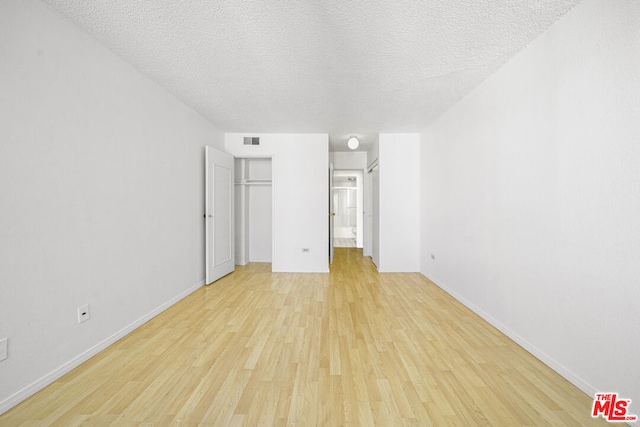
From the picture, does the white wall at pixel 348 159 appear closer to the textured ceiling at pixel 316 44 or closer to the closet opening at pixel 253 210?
the closet opening at pixel 253 210

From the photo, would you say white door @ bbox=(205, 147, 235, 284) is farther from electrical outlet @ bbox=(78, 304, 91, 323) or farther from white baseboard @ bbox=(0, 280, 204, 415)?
electrical outlet @ bbox=(78, 304, 91, 323)

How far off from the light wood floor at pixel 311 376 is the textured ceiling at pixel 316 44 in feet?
8.26

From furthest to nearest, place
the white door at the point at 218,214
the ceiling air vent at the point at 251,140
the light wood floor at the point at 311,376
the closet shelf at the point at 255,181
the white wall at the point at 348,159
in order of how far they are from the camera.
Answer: the white wall at the point at 348,159 → the closet shelf at the point at 255,181 → the ceiling air vent at the point at 251,140 → the white door at the point at 218,214 → the light wood floor at the point at 311,376

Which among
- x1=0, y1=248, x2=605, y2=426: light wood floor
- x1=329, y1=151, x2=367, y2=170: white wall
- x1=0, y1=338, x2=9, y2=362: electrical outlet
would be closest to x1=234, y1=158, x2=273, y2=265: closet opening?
x1=329, y1=151, x2=367, y2=170: white wall

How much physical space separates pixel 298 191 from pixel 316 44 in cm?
286

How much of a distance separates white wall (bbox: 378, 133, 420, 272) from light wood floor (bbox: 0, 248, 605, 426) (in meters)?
1.82

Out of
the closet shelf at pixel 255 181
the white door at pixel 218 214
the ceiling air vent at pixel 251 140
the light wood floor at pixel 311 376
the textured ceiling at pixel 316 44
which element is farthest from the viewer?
the closet shelf at pixel 255 181

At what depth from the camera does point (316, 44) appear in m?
2.22

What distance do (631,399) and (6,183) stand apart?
3.72 m

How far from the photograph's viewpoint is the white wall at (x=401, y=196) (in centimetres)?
488

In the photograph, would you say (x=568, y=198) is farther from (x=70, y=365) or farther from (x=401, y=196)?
Result: (x=70, y=365)

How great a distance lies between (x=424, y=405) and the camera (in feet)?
5.13

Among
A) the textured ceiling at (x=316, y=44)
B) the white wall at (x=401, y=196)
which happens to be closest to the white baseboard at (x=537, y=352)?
the white wall at (x=401, y=196)

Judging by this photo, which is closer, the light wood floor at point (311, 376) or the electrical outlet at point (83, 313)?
the light wood floor at point (311, 376)
